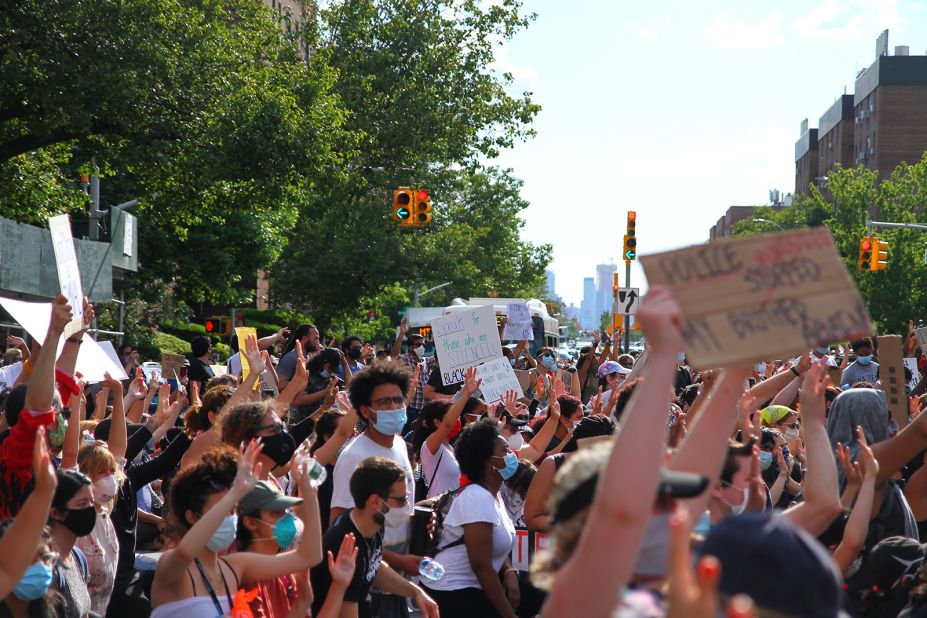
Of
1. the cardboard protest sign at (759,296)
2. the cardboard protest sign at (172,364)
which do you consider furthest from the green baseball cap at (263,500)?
the cardboard protest sign at (172,364)

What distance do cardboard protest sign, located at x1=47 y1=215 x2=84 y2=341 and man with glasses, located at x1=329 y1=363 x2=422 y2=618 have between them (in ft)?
5.02

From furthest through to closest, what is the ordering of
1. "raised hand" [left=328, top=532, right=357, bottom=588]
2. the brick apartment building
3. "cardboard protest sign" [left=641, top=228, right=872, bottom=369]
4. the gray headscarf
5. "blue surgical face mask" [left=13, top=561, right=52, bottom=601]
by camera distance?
1. the brick apartment building
2. the gray headscarf
3. "raised hand" [left=328, top=532, right=357, bottom=588]
4. "blue surgical face mask" [left=13, top=561, right=52, bottom=601]
5. "cardboard protest sign" [left=641, top=228, right=872, bottom=369]

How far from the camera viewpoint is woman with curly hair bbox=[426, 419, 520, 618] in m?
5.95

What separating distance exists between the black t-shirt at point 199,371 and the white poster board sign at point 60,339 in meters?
4.58

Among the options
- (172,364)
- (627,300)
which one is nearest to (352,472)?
(172,364)

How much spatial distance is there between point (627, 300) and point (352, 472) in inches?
764

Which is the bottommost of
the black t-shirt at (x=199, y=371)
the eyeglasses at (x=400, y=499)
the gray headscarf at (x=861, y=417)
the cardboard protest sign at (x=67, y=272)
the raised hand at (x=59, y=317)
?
the eyeglasses at (x=400, y=499)

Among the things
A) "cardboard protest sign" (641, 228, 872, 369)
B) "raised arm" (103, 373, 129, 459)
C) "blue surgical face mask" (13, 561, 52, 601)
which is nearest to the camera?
"cardboard protest sign" (641, 228, 872, 369)

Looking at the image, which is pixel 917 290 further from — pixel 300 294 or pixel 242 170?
pixel 242 170

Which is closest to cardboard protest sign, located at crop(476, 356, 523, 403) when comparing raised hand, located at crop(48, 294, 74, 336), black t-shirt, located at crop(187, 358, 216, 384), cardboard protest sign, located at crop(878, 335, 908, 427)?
black t-shirt, located at crop(187, 358, 216, 384)

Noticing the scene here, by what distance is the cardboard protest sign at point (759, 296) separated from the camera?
2.57 m

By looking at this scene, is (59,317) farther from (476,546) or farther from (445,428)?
(445,428)

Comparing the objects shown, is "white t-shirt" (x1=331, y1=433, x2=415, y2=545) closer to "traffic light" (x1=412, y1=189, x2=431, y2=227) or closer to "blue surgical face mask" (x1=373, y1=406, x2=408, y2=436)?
"blue surgical face mask" (x1=373, y1=406, x2=408, y2=436)

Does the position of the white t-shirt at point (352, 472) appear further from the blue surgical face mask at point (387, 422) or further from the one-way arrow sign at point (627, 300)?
the one-way arrow sign at point (627, 300)
